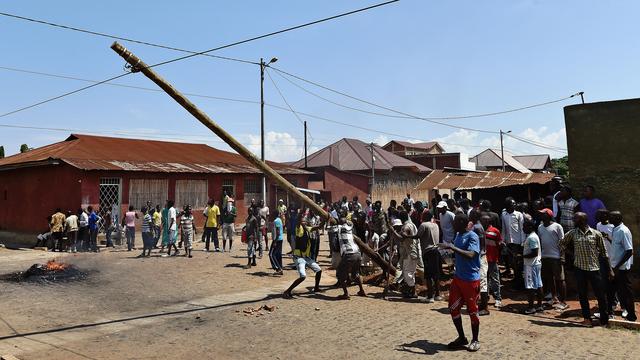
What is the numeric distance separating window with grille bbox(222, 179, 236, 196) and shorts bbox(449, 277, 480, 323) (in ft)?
59.7

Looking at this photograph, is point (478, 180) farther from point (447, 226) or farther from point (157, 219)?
point (157, 219)

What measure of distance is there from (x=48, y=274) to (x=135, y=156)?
36.5 ft

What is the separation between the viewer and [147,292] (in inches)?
388

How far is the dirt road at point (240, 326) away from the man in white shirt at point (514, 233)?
1813mm

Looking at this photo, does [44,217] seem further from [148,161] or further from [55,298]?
[55,298]

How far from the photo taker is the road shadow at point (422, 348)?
605cm

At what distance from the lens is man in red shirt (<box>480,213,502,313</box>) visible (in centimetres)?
834

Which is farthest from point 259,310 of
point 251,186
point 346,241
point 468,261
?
point 251,186

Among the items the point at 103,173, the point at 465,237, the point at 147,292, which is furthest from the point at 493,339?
the point at 103,173

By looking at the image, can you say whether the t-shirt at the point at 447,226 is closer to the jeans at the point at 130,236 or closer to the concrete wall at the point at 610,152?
the concrete wall at the point at 610,152

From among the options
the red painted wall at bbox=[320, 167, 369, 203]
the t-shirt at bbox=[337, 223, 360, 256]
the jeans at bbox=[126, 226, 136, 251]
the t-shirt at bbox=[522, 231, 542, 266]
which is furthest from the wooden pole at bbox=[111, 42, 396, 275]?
the red painted wall at bbox=[320, 167, 369, 203]

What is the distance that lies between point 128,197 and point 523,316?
53.1 ft

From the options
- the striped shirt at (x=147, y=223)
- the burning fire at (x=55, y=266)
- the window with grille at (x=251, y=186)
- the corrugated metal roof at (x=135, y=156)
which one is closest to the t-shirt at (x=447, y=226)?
the striped shirt at (x=147, y=223)

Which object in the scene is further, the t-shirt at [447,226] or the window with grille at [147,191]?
the window with grille at [147,191]
